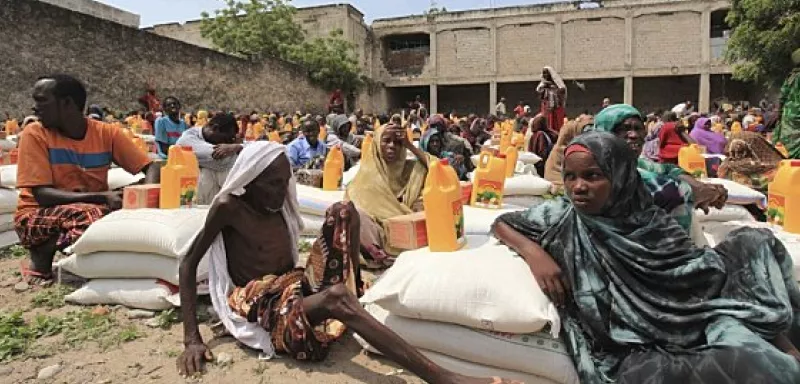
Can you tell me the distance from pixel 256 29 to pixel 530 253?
2151 cm

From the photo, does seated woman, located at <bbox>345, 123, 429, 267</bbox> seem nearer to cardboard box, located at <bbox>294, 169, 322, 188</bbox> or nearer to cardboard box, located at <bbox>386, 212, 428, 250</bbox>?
cardboard box, located at <bbox>386, 212, 428, 250</bbox>

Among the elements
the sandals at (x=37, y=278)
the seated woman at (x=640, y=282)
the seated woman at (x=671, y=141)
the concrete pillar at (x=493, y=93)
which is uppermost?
the concrete pillar at (x=493, y=93)

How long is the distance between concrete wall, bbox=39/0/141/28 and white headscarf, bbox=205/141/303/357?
20227 mm

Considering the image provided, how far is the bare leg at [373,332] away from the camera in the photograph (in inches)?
68.2

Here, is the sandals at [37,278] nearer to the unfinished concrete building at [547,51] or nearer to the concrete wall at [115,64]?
the concrete wall at [115,64]

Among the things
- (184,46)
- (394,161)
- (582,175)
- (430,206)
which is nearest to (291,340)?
(430,206)

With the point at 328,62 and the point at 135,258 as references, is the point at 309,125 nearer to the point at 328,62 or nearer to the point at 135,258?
the point at 135,258

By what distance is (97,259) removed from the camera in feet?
9.27

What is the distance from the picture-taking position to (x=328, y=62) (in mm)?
20609

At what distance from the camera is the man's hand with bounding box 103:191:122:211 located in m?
3.19

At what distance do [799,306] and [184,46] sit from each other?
14.5m

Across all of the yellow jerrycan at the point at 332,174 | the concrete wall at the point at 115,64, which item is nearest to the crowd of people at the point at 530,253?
the yellow jerrycan at the point at 332,174

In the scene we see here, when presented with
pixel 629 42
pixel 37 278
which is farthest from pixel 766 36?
pixel 37 278

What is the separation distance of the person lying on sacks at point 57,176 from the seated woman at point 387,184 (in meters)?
1.54
